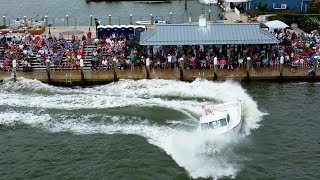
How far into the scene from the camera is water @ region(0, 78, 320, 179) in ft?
102

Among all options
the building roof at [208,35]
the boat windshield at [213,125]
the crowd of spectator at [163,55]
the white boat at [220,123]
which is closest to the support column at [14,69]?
the crowd of spectator at [163,55]

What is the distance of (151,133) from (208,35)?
1560cm

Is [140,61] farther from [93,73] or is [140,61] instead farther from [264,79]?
[264,79]

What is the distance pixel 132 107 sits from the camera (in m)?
39.2

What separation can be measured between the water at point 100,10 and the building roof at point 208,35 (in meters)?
23.1

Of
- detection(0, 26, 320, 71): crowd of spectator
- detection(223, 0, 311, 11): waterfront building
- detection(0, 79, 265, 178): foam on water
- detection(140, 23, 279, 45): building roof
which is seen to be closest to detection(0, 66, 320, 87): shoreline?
detection(0, 26, 320, 71): crowd of spectator

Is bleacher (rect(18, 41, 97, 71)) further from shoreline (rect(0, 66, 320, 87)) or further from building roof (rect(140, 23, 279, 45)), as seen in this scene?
building roof (rect(140, 23, 279, 45))

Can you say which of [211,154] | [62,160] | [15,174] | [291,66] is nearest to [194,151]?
[211,154]

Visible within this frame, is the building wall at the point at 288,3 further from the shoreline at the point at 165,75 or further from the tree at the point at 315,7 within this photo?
the shoreline at the point at 165,75

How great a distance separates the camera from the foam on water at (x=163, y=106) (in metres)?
31.7

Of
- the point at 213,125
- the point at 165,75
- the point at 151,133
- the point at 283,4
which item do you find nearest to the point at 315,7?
the point at 283,4

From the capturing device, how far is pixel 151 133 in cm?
3497

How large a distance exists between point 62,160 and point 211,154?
29.9ft

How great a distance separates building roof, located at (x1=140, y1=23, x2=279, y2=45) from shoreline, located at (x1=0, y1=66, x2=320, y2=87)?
2.51 meters
